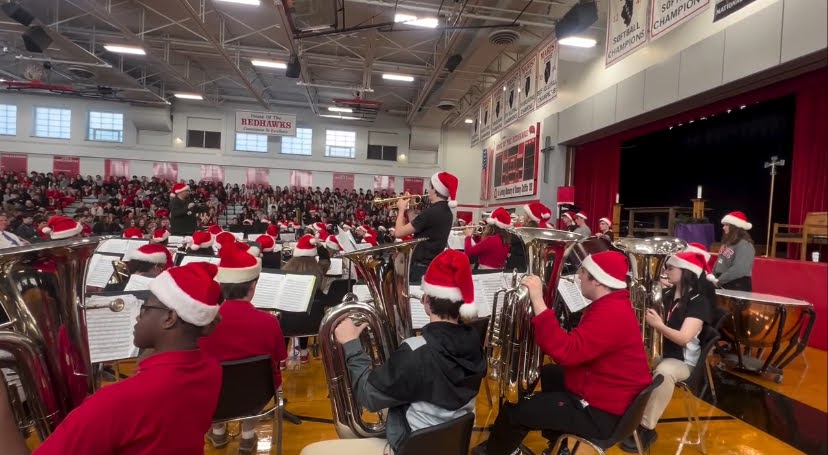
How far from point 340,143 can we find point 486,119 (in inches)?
412

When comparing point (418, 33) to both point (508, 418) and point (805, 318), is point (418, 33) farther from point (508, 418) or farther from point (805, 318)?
point (508, 418)

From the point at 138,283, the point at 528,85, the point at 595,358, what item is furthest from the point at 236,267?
the point at 528,85

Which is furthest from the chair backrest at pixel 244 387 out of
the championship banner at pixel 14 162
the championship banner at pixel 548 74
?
the championship banner at pixel 14 162

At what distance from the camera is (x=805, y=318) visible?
11.4 feet

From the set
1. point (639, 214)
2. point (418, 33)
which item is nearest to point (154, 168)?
point (418, 33)

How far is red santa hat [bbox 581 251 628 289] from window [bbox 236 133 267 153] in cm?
1965

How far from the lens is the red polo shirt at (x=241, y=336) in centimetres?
221

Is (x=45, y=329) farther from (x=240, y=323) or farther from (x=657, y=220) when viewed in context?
(x=657, y=220)

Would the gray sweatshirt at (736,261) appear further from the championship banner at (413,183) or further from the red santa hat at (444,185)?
the championship banner at (413,183)

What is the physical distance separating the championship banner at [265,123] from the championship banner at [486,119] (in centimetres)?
666

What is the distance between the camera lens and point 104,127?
63.1ft

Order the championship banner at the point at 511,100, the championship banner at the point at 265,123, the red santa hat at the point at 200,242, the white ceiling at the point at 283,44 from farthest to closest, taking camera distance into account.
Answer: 1. the championship banner at the point at 265,123
2. the championship banner at the point at 511,100
3. the white ceiling at the point at 283,44
4. the red santa hat at the point at 200,242

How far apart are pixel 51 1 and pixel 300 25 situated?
276 inches

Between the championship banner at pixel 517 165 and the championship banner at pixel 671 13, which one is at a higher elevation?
the championship banner at pixel 671 13
